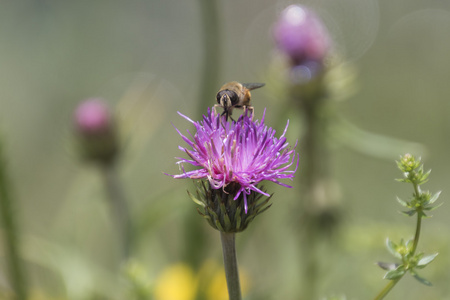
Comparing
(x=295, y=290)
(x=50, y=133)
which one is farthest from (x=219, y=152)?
(x=50, y=133)

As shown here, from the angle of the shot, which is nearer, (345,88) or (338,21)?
(345,88)

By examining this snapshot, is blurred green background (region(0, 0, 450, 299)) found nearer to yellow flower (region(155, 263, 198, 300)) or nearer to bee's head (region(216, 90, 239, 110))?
yellow flower (region(155, 263, 198, 300))

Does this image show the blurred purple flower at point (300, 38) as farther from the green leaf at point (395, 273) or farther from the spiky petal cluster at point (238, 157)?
the green leaf at point (395, 273)

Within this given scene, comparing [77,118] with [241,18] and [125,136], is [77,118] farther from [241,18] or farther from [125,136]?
[241,18]

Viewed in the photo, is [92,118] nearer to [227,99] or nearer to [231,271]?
[227,99]

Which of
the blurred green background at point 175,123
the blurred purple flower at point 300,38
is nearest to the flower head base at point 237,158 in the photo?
the blurred green background at point 175,123
